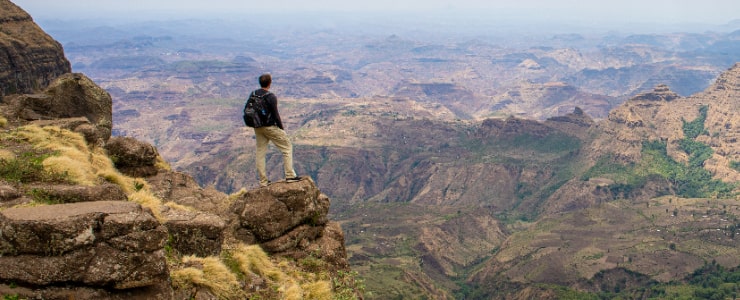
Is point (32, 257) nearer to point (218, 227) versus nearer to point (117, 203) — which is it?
point (117, 203)

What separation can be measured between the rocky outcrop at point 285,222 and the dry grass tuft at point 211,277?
454 centimetres

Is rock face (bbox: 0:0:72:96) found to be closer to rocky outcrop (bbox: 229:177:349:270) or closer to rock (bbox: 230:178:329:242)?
rock (bbox: 230:178:329:242)

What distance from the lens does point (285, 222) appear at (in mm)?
21891

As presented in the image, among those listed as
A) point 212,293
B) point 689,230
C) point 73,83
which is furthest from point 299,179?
point 689,230

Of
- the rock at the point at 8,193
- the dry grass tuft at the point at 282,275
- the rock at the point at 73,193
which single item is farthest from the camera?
the dry grass tuft at the point at 282,275

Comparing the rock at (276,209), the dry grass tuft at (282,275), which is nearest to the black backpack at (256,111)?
→ the rock at (276,209)

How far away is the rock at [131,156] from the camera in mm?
27672

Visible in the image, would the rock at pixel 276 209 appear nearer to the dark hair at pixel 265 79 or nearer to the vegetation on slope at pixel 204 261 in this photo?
the vegetation on slope at pixel 204 261

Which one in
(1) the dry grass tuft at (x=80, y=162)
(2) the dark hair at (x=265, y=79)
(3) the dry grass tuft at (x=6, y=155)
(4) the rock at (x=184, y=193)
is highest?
(2) the dark hair at (x=265, y=79)

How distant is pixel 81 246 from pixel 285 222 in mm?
10386

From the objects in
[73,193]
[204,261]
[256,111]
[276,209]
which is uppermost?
[256,111]

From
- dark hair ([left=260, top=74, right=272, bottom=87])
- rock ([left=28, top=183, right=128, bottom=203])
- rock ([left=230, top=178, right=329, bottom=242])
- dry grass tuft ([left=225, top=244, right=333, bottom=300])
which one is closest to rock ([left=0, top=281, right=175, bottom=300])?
rock ([left=28, top=183, right=128, bottom=203])

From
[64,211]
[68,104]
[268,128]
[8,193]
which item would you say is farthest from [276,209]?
[68,104]

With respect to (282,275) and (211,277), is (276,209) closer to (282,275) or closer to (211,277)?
(282,275)
